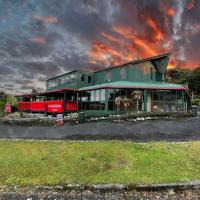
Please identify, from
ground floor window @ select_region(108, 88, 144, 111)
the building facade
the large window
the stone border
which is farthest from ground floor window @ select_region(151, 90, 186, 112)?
the stone border

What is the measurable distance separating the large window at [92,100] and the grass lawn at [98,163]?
14.8 m

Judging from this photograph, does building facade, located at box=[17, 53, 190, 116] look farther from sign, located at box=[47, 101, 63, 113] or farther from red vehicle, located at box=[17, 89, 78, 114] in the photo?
sign, located at box=[47, 101, 63, 113]

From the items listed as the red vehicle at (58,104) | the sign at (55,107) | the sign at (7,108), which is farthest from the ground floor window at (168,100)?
the sign at (7,108)

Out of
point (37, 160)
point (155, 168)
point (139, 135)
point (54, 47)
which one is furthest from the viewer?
point (54, 47)

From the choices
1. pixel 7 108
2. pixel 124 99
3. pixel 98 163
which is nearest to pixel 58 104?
pixel 124 99

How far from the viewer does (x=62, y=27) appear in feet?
90.4

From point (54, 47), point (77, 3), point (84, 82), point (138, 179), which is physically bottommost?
point (138, 179)

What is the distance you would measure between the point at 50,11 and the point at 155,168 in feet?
66.0

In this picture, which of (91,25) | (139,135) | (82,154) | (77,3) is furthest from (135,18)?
(82,154)

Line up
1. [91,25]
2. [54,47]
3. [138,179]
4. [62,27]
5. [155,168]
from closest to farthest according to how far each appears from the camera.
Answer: [138,179]
[155,168]
[62,27]
[91,25]
[54,47]

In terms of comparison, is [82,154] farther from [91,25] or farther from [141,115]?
[91,25]

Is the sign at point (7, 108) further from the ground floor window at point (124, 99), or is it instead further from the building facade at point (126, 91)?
the ground floor window at point (124, 99)

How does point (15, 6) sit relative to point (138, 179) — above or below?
above

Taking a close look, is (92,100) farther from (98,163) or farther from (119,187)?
(119,187)
